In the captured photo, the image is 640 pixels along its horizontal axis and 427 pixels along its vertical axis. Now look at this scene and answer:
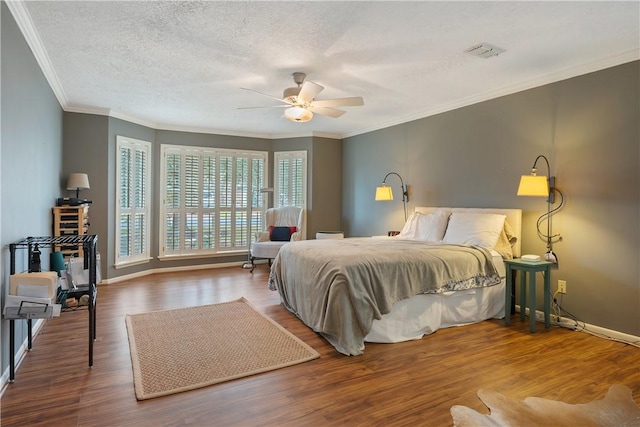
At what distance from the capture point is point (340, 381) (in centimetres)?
244

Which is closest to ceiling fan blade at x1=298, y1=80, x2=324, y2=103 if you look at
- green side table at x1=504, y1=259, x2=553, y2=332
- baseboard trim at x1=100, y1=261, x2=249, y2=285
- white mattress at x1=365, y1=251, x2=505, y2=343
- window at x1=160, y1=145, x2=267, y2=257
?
white mattress at x1=365, y1=251, x2=505, y2=343

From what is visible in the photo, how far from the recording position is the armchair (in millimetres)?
5992

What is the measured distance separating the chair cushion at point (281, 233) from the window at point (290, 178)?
0.68 m

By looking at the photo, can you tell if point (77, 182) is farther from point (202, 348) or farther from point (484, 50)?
point (484, 50)

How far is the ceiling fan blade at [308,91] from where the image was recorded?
3.23 meters

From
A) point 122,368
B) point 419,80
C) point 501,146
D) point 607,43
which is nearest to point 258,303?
point 122,368

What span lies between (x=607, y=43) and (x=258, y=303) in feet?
13.5

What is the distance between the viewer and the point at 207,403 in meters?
2.17

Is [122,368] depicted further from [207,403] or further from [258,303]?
[258,303]

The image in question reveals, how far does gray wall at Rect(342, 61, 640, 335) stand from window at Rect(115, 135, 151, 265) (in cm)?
458

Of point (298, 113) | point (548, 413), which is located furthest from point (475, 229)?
point (298, 113)

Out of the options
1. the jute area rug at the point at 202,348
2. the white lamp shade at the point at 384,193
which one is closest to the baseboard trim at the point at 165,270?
the jute area rug at the point at 202,348

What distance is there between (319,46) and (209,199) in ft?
14.0

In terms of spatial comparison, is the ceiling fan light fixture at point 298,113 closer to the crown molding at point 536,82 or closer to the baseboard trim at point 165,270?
the crown molding at point 536,82
